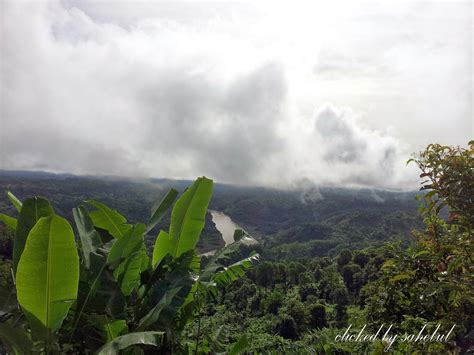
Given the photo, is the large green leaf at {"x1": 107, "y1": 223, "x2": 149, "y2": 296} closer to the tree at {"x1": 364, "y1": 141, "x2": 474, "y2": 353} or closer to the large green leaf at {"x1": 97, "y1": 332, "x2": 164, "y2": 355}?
the large green leaf at {"x1": 97, "y1": 332, "x2": 164, "y2": 355}

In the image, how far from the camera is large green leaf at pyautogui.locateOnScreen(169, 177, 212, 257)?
3.25 meters

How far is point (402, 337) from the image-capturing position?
3.34 m

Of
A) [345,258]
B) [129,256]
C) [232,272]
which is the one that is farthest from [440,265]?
[345,258]

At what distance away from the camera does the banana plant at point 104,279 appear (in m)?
2.09

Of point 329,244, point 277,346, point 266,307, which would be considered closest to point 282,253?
point 329,244

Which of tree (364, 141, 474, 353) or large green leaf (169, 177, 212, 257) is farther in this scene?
large green leaf (169, 177, 212, 257)

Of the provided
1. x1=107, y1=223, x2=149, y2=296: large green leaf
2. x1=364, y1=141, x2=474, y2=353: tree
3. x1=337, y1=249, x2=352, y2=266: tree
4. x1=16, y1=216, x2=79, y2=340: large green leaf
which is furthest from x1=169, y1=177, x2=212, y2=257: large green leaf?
x1=337, y1=249, x2=352, y2=266: tree

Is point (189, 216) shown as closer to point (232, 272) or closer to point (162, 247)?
point (162, 247)

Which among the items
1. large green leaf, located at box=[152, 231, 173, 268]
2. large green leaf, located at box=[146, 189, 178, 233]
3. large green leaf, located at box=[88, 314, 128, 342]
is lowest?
large green leaf, located at box=[88, 314, 128, 342]

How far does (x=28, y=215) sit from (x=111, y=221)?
2.83ft

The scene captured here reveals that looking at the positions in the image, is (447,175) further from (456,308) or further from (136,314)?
(136,314)

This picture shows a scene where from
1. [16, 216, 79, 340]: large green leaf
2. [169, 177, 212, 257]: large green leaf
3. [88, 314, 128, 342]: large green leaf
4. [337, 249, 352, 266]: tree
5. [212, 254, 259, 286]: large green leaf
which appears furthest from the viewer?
[337, 249, 352, 266]: tree

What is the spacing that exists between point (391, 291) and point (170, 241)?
2072mm

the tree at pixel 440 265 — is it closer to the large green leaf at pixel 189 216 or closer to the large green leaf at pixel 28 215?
the large green leaf at pixel 189 216
